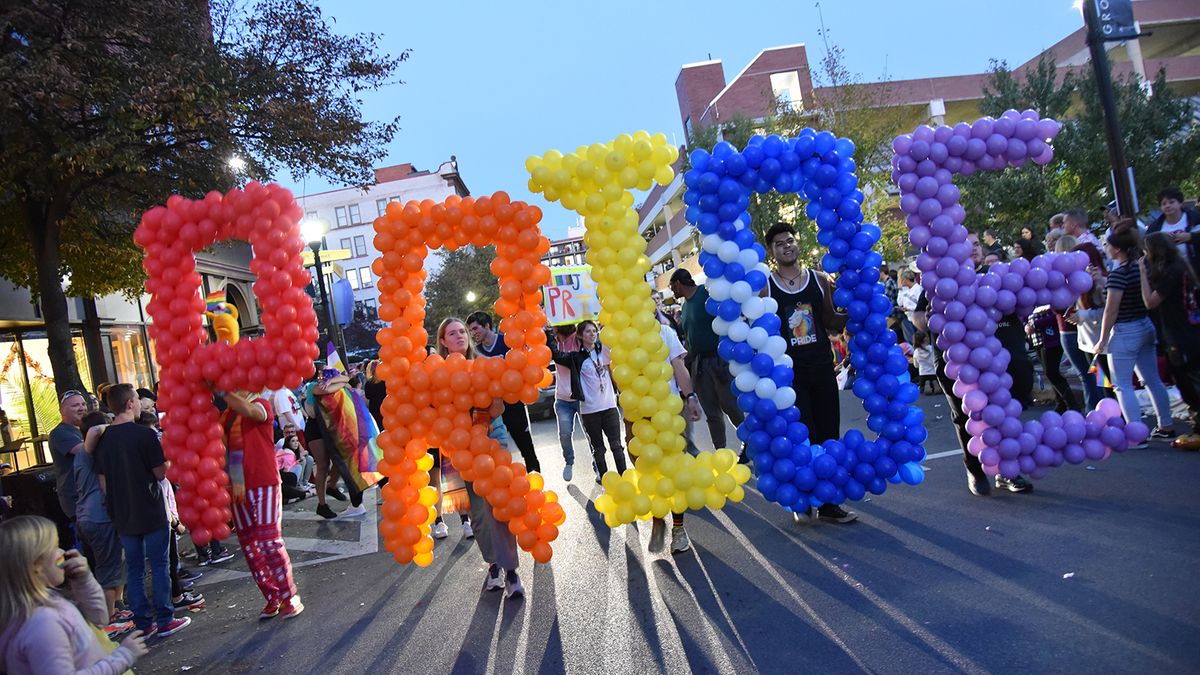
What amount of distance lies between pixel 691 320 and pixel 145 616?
16.4 feet

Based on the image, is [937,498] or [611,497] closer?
[611,497]

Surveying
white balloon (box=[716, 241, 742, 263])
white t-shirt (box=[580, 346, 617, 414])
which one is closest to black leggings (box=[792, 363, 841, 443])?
white balloon (box=[716, 241, 742, 263])

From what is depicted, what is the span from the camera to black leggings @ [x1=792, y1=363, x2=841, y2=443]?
561 centimetres

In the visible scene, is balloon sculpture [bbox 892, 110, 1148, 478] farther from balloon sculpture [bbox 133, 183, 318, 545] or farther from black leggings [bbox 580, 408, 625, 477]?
balloon sculpture [bbox 133, 183, 318, 545]

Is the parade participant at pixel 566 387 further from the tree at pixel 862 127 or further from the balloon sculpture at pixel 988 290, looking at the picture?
the tree at pixel 862 127

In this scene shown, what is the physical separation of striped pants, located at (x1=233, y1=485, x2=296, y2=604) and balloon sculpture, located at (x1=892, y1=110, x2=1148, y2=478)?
4.96m

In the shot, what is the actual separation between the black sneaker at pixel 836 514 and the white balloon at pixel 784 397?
3.00ft

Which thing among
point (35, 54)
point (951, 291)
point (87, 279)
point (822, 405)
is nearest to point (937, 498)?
point (822, 405)

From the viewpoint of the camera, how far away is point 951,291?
5.32 meters

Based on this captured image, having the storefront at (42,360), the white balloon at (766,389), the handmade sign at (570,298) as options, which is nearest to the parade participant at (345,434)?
the storefront at (42,360)

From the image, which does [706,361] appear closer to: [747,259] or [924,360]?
[747,259]

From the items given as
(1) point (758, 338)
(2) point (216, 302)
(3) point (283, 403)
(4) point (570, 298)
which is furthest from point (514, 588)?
(4) point (570, 298)

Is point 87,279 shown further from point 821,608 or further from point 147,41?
point 821,608

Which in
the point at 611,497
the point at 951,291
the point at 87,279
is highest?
the point at 87,279
